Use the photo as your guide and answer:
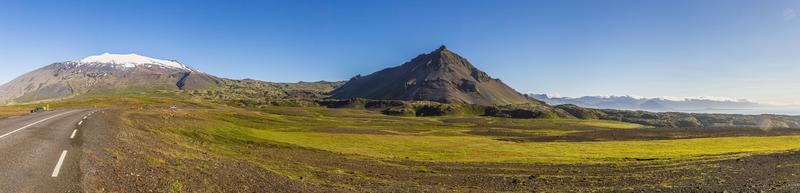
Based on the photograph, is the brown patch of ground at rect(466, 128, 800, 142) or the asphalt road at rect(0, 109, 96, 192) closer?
the asphalt road at rect(0, 109, 96, 192)

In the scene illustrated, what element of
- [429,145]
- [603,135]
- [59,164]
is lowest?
[429,145]

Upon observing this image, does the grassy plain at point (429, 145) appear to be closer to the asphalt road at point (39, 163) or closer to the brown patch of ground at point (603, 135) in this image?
the brown patch of ground at point (603, 135)

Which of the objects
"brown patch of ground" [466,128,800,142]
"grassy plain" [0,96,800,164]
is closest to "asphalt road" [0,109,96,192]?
"grassy plain" [0,96,800,164]

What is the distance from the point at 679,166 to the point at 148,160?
46.5 m

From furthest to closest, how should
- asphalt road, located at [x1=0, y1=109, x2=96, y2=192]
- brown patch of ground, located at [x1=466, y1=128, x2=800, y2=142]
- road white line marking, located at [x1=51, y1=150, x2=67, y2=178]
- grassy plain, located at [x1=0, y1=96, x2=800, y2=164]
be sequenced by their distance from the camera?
brown patch of ground, located at [x1=466, y1=128, x2=800, y2=142], grassy plain, located at [x1=0, y1=96, x2=800, y2=164], road white line marking, located at [x1=51, y1=150, x2=67, y2=178], asphalt road, located at [x1=0, y1=109, x2=96, y2=192]

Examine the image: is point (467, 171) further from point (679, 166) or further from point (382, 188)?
point (679, 166)

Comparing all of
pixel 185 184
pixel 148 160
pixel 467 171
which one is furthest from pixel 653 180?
pixel 148 160

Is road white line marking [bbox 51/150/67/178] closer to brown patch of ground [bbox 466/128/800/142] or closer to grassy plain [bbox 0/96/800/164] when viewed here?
grassy plain [bbox 0/96/800/164]

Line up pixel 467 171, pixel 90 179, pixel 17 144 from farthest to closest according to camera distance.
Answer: pixel 467 171 → pixel 17 144 → pixel 90 179

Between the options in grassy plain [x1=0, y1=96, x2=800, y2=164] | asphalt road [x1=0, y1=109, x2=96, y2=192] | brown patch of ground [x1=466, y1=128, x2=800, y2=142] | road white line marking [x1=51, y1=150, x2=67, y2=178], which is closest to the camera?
asphalt road [x1=0, y1=109, x2=96, y2=192]

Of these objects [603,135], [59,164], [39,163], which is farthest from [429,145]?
[603,135]

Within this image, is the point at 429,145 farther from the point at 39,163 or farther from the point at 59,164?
the point at 39,163

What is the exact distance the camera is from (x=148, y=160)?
25.0 meters

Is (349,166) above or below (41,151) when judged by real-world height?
below
